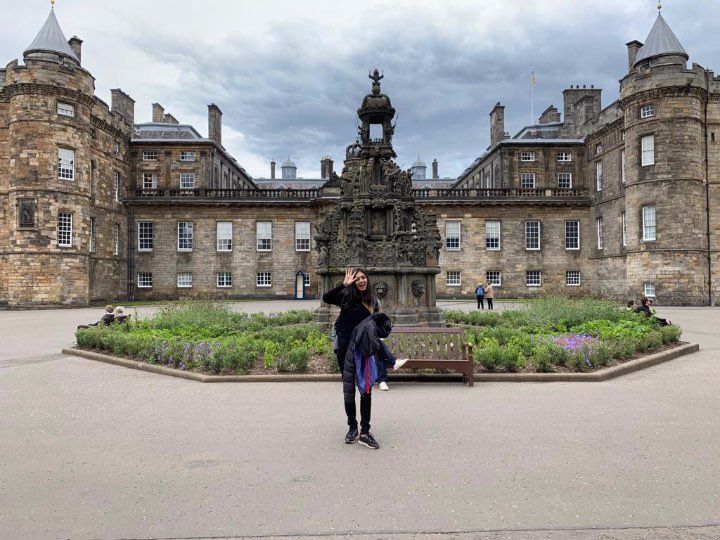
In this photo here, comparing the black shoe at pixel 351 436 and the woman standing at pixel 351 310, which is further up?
the woman standing at pixel 351 310

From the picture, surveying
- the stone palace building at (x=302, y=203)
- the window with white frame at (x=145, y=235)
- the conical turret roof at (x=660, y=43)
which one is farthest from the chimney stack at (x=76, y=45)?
the conical turret roof at (x=660, y=43)

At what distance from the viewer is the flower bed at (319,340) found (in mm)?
8875

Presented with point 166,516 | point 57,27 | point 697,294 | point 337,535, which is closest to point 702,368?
point 337,535

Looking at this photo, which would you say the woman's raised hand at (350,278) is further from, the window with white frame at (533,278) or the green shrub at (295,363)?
the window with white frame at (533,278)

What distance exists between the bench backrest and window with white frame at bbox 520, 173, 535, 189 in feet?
119

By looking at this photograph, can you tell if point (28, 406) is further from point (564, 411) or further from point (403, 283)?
point (403, 283)

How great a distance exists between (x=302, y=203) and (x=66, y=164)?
1602 cm

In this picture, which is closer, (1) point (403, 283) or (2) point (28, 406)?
(2) point (28, 406)

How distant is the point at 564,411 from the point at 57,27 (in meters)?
38.6

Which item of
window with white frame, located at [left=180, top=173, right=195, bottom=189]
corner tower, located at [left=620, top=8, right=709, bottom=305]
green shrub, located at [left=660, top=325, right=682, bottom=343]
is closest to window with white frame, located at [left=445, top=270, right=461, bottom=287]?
corner tower, located at [left=620, top=8, right=709, bottom=305]

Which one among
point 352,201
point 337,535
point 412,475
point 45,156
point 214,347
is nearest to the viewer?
point 337,535

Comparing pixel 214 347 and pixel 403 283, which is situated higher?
pixel 403 283

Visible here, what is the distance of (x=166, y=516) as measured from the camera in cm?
368

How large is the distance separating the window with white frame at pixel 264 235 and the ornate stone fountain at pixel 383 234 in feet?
79.0
